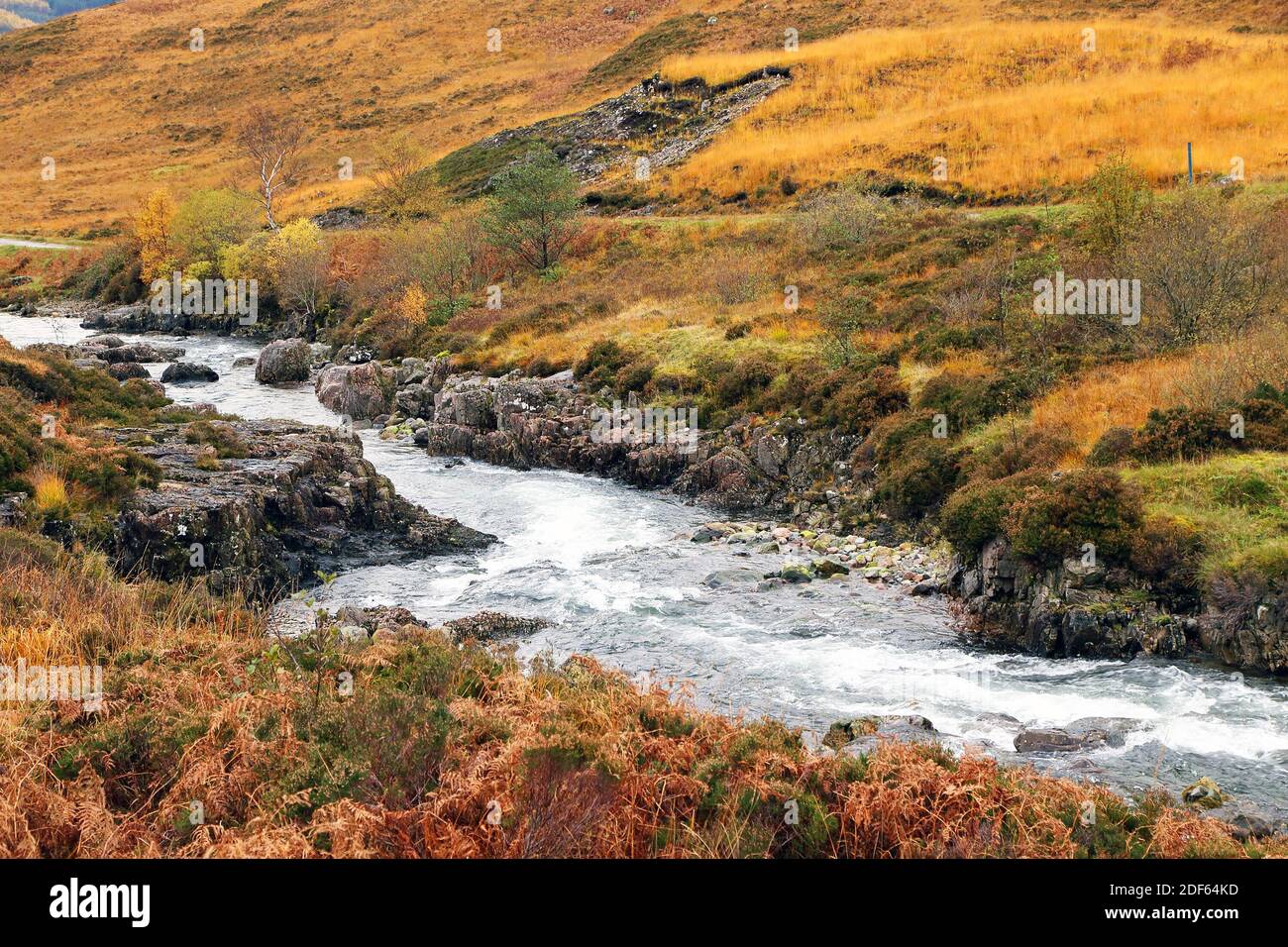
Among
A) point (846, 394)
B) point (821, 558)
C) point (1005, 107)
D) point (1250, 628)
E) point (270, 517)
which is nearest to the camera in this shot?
point (1250, 628)

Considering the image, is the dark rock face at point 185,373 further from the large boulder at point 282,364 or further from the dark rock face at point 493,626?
the dark rock face at point 493,626

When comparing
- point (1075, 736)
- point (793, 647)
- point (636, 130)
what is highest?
point (636, 130)

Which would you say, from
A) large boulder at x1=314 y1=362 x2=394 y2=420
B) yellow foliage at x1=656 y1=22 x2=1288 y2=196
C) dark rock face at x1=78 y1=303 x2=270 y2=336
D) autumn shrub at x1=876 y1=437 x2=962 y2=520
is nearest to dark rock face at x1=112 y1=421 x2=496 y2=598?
autumn shrub at x1=876 y1=437 x2=962 y2=520

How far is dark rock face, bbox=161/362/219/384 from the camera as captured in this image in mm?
41500

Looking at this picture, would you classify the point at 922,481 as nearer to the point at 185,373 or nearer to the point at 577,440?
the point at 577,440

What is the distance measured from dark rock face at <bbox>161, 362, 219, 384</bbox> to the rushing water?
2023 centimetres

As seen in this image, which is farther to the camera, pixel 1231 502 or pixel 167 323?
pixel 167 323

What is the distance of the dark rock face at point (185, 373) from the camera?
4150cm

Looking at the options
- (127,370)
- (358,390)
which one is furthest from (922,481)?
(127,370)

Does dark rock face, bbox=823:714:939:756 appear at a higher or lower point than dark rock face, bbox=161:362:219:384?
lower

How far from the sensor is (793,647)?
16.6 metres

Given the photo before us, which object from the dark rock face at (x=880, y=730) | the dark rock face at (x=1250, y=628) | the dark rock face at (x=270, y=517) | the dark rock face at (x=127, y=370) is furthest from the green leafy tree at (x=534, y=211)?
the dark rock face at (x=880, y=730)

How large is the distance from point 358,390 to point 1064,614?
2809cm

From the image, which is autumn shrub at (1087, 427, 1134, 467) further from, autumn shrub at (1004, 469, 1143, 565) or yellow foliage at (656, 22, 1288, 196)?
yellow foliage at (656, 22, 1288, 196)
